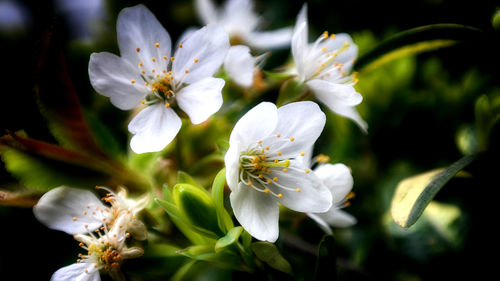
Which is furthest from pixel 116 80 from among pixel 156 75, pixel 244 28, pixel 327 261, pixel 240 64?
pixel 244 28

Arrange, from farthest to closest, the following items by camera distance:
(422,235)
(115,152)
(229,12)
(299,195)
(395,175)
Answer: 1. (229,12)
2. (395,175)
3. (422,235)
4. (115,152)
5. (299,195)

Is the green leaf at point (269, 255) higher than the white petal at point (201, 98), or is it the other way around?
the white petal at point (201, 98)

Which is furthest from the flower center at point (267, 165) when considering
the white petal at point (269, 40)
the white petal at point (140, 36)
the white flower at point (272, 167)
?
the white petal at point (269, 40)

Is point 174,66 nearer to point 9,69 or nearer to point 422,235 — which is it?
point 9,69

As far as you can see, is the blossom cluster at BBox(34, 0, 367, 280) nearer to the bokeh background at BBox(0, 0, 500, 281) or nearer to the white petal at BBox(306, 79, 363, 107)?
the white petal at BBox(306, 79, 363, 107)

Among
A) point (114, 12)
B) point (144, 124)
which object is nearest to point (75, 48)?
point (114, 12)

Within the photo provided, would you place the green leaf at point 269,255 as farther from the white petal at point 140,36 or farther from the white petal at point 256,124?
the white petal at point 140,36

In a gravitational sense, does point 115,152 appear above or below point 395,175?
above

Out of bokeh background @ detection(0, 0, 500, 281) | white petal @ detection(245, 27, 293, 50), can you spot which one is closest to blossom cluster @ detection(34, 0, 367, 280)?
bokeh background @ detection(0, 0, 500, 281)
